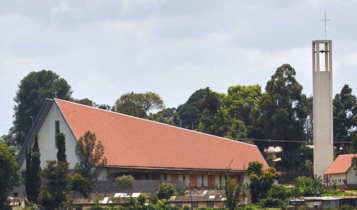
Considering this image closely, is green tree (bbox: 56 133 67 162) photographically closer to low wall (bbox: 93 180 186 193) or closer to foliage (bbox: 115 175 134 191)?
low wall (bbox: 93 180 186 193)

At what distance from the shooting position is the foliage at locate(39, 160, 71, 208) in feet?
125

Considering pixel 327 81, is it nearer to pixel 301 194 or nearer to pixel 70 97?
pixel 301 194

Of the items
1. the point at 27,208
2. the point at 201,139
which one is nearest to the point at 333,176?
the point at 201,139

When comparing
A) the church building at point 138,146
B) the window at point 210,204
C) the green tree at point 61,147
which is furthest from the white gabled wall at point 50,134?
the window at point 210,204

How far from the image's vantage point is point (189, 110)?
115750 millimetres

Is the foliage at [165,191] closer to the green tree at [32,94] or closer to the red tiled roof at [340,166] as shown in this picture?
the red tiled roof at [340,166]

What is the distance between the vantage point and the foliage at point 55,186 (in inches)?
1499

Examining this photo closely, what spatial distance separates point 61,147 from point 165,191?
8.06m

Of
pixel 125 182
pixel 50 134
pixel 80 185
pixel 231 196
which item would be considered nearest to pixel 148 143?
pixel 50 134

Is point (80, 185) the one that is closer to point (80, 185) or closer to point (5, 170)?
point (80, 185)

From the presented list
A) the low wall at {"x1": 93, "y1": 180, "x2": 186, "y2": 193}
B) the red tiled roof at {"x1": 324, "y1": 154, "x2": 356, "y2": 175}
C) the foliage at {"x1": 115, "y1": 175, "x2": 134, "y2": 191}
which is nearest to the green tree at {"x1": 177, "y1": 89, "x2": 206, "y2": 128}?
the red tiled roof at {"x1": 324, "y1": 154, "x2": 356, "y2": 175}

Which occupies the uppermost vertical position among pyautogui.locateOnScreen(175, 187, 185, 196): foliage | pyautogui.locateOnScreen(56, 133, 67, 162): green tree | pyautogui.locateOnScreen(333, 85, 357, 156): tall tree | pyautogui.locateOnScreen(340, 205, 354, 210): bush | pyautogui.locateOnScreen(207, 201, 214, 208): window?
pyautogui.locateOnScreen(333, 85, 357, 156): tall tree

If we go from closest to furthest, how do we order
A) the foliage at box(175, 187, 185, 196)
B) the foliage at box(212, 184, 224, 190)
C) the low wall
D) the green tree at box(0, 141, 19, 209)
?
the green tree at box(0, 141, 19, 209) < the low wall < the foliage at box(175, 187, 185, 196) < the foliage at box(212, 184, 224, 190)

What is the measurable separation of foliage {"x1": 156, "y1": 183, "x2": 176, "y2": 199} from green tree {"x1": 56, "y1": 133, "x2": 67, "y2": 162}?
7.19m
